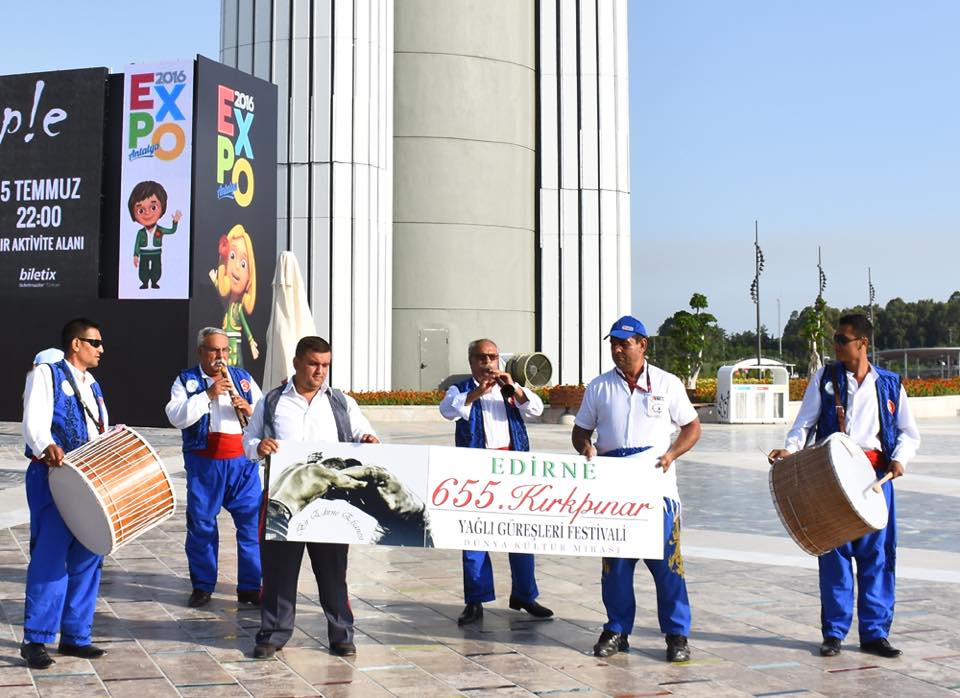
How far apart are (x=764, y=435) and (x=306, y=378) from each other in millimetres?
17230

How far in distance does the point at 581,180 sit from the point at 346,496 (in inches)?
1045

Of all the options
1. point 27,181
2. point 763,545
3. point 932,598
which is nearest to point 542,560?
point 763,545

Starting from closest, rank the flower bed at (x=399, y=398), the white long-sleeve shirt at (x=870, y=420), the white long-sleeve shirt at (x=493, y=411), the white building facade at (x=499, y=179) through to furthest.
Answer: the white long-sleeve shirt at (x=870, y=420) < the white long-sleeve shirt at (x=493, y=411) < the flower bed at (x=399, y=398) < the white building facade at (x=499, y=179)

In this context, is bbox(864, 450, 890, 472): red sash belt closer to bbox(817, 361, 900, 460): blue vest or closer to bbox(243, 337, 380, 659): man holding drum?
bbox(817, 361, 900, 460): blue vest

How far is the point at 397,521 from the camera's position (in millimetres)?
6465

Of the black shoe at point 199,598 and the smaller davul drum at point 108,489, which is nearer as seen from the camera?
the smaller davul drum at point 108,489

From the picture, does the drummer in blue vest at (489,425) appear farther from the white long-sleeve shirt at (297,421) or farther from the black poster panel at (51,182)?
the black poster panel at (51,182)

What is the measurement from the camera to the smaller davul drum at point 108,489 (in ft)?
19.9

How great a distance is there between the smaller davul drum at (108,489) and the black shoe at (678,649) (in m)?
2.82

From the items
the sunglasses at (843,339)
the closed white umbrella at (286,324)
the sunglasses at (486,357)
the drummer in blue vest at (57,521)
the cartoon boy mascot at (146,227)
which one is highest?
the cartoon boy mascot at (146,227)

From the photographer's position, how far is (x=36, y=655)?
19.7ft

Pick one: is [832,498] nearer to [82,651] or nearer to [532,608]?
[532,608]

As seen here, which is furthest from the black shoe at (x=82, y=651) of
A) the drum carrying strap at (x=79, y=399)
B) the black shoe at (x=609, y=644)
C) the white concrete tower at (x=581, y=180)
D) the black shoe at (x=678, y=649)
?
the white concrete tower at (x=581, y=180)

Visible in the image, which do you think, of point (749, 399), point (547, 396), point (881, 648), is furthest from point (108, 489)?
point (547, 396)
